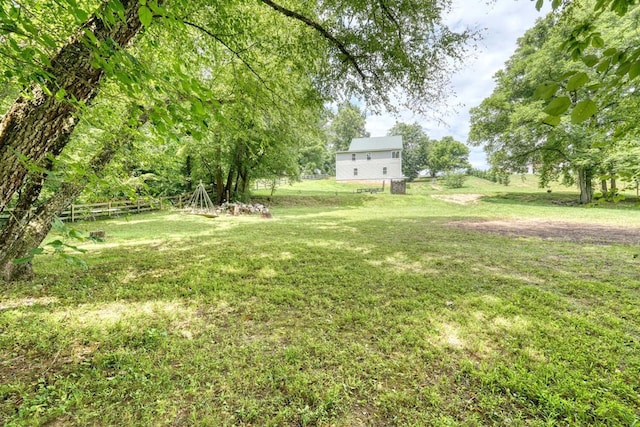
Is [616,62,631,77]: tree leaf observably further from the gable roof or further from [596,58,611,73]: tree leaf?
the gable roof

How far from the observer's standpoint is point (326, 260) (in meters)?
5.96

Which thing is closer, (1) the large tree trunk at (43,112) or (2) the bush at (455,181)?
(1) the large tree trunk at (43,112)

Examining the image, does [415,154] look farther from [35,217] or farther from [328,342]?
[35,217]

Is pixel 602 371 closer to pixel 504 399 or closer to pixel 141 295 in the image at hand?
pixel 504 399

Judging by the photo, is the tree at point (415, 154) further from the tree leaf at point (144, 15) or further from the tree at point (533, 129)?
the tree leaf at point (144, 15)

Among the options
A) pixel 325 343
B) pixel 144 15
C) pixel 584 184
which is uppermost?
pixel 144 15

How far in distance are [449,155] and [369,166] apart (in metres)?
15.4

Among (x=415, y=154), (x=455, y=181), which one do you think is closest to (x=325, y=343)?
(x=455, y=181)

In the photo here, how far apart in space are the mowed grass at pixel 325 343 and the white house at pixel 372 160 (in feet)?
98.9

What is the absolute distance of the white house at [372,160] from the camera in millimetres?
34812

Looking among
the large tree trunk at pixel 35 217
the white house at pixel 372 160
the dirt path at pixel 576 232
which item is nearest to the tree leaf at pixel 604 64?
the large tree trunk at pixel 35 217

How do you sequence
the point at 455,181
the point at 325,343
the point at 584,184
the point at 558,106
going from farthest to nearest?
the point at 455,181
the point at 584,184
the point at 325,343
the point at 558,106

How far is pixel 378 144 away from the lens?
3597 cm

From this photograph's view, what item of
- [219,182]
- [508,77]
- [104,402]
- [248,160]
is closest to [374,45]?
[104,402]
